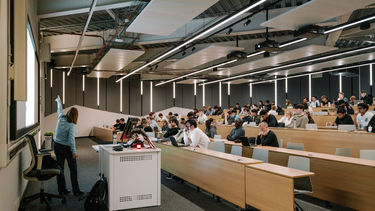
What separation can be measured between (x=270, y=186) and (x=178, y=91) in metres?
18.1

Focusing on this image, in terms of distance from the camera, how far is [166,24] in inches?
278

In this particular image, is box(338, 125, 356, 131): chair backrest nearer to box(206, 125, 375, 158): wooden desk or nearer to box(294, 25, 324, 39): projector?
box(206, 125, 375, 158): wooden desk

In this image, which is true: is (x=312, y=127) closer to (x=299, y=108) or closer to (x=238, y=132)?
(x=299, y=108)

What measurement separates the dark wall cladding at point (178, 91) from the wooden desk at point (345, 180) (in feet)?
40.9

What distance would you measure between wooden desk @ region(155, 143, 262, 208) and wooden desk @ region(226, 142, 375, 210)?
1202 millimetres

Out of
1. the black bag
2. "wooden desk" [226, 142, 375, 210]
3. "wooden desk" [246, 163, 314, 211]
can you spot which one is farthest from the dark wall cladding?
"wooden desk" [246, 163, 314, 211]

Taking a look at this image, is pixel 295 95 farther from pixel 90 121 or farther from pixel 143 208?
pixel 143 208

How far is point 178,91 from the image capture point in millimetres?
21625

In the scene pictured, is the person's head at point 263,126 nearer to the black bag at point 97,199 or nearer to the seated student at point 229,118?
the black bag at point 97,199

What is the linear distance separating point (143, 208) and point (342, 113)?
547cm

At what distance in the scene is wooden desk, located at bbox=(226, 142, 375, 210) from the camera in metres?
4.03

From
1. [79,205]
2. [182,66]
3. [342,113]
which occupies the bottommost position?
[79,205]

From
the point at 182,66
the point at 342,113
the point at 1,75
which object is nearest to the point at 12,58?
the point at 1,75

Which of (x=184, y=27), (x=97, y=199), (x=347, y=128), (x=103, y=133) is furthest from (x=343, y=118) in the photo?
(x=103, y=133)
